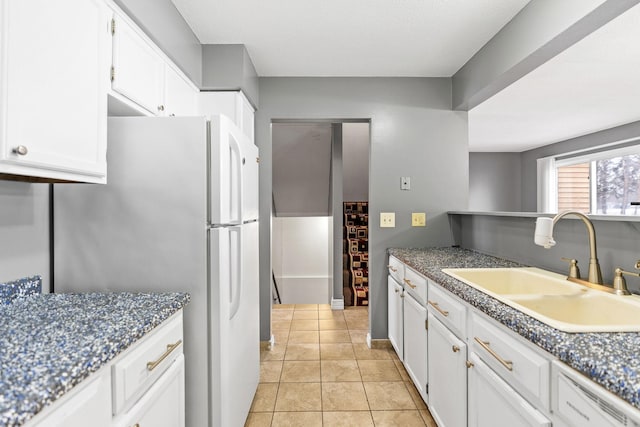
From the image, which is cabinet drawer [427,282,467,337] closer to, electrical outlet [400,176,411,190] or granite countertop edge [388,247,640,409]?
granite countertop edge [388,247,640,409]

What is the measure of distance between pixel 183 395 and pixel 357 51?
230 centimetres

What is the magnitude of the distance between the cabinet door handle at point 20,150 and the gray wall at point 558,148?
5803 mm

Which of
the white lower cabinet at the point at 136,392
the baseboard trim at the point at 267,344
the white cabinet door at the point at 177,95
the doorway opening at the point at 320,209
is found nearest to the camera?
the white lower cabinet at the point at 136,392

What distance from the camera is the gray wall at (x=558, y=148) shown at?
4375 millimetres

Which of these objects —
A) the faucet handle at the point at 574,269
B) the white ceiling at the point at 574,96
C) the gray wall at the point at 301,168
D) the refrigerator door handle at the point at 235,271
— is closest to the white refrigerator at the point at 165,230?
the refrigerator door handle at the point at 235,271

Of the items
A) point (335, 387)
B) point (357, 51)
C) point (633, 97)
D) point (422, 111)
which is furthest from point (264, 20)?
point (633, 97)

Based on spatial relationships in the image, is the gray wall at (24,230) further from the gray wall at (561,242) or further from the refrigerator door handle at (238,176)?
the gray wall at (561,242)

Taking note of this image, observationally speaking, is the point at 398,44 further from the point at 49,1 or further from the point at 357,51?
the point at 49,1

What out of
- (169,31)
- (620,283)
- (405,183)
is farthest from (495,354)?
(169,31)

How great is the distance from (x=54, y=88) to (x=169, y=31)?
1.01m

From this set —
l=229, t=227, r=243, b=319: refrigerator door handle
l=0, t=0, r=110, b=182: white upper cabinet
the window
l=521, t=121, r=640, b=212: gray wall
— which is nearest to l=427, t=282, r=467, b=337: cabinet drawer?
l=229, t=227, r=243, b=319: refrigerator door handle

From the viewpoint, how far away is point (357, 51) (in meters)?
2.41

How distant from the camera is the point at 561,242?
170cm

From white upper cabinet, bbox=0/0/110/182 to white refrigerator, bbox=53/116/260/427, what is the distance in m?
0.14
